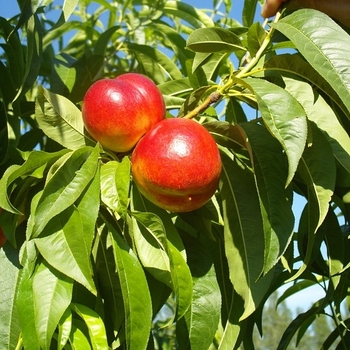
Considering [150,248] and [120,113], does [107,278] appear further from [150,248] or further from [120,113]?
[120,113]

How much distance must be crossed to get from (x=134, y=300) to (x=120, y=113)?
360mm

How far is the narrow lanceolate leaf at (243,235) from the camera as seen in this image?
104cm

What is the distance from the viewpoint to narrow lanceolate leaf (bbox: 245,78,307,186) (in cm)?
88

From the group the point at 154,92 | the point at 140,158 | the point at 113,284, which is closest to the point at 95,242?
the point at 113,284

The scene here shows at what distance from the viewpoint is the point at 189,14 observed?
2176mm

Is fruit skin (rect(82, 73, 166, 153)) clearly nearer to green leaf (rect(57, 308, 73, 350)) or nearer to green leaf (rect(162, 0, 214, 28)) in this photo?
green leaf (rect(57, 308, 73, 350))

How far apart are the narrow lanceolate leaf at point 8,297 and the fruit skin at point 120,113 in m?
0.27

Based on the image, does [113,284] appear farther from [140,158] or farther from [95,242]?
[140,158]

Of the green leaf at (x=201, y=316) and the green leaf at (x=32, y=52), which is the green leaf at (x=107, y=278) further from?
the green leaf at (x=32, y=52)

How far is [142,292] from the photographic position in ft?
3.03

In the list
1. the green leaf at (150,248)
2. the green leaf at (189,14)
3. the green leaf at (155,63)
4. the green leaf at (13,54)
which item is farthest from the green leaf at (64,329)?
the green leaf at (189,14)

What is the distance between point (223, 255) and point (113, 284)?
0.91 feet

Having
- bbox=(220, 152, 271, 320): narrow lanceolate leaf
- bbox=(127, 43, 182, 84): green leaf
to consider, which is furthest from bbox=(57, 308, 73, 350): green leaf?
bbox=(127, 43, 182, 84): green leaf

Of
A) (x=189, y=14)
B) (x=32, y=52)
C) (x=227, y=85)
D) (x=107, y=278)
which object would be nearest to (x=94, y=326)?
(x=107, y=278)
